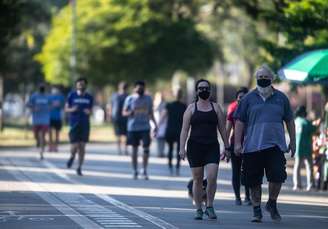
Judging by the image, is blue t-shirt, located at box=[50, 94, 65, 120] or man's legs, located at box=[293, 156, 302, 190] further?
blue t-shirt, located at box=[50, 94, 65, 120]

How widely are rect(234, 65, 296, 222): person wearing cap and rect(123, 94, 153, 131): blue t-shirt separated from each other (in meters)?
7.17

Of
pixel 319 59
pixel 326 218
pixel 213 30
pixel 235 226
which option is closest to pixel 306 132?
pixel 319 59

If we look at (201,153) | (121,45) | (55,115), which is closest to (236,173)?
(201,153)

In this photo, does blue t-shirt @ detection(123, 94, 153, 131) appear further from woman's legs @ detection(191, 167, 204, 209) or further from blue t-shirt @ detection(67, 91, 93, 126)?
woman's legs @ detection(191, 167, 204, 209)

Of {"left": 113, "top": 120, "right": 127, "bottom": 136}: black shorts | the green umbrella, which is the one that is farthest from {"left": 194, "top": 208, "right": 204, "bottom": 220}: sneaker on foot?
{"left": 113, "top": 120, "right": 127, "bottom": 136}: black shorts

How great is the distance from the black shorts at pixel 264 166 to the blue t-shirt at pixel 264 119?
0.27 ft

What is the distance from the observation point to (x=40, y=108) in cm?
2786

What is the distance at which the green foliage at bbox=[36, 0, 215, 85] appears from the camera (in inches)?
2475

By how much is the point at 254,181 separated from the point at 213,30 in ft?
181

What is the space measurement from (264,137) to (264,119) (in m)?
0.24

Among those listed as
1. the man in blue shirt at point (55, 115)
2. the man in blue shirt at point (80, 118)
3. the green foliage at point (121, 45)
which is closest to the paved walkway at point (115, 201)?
the man in blue shirt at point (80, 118)

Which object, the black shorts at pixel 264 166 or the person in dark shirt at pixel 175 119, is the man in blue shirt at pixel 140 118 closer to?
the person in dark shirt at pixel 175 119

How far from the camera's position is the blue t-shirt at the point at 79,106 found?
72.5 feet

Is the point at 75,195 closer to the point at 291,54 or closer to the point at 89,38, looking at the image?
the point at 291,54
